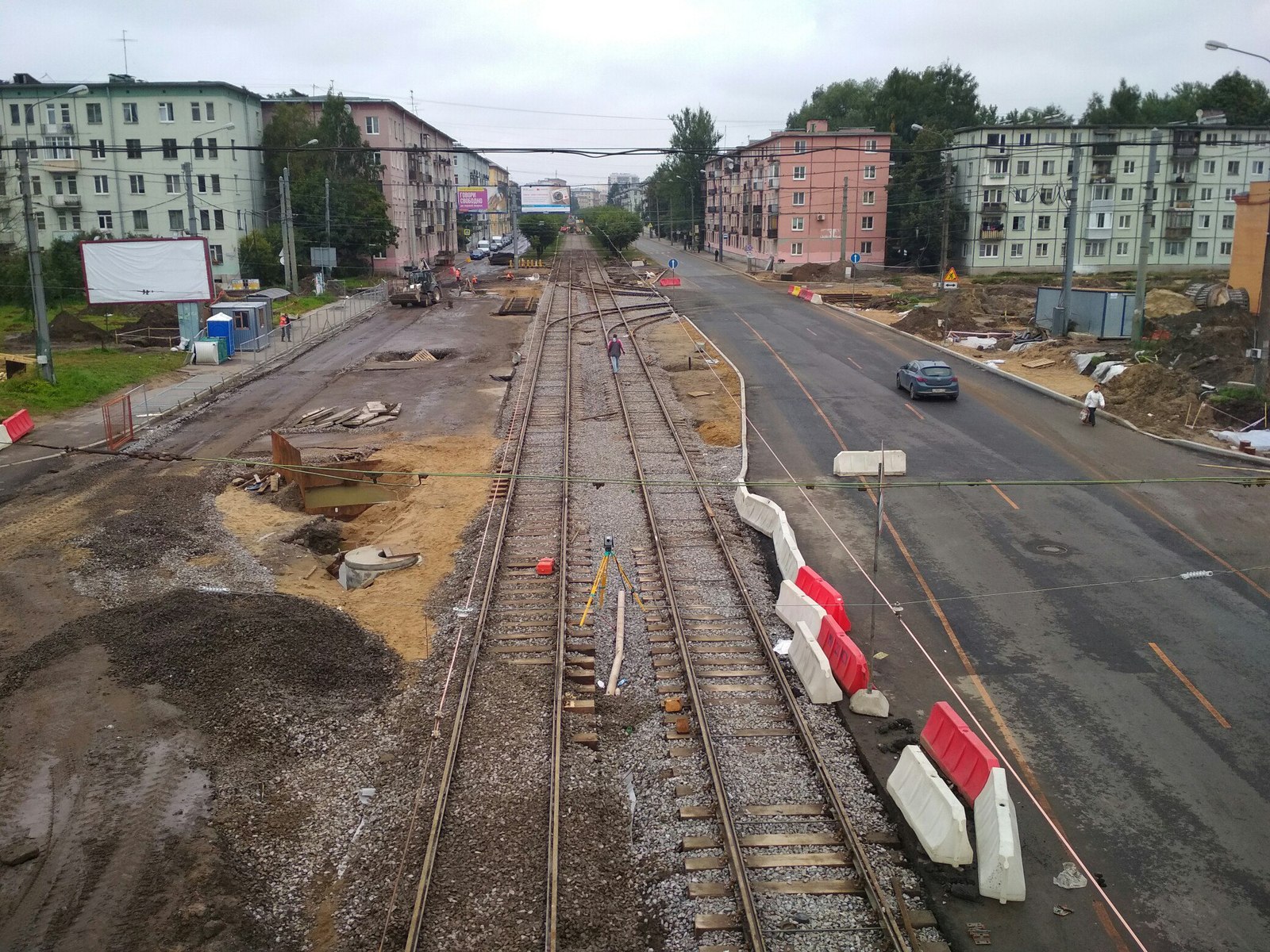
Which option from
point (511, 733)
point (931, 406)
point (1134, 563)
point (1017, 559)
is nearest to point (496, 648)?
point (511, 733)

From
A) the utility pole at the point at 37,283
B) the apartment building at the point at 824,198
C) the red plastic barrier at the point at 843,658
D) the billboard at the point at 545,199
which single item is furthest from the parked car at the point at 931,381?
the billboard at the point at 545,199

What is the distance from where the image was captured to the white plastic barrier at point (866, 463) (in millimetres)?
22906

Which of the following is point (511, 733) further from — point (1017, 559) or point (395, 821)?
point (1017, 559)

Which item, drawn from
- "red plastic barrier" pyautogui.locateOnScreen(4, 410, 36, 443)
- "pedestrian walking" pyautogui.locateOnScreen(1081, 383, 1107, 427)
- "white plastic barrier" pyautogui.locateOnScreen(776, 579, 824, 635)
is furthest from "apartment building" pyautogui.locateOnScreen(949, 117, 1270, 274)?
"white plastic barrier" pyautogui.locateOnScreen(776, 579, 824, 635)

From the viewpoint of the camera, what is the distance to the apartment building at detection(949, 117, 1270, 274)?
7756 cm

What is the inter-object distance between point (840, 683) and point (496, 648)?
493cm

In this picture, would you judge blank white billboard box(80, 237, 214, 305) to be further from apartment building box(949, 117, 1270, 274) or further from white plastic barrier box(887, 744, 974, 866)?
apartment building box(949, 117, 1270, 274)

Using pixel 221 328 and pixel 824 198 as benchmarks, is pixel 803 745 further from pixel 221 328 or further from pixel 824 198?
pixel 824 198

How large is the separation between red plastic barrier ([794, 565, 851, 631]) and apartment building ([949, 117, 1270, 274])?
2742 inches

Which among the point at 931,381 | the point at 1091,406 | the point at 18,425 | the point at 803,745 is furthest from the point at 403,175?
the point at 803,745

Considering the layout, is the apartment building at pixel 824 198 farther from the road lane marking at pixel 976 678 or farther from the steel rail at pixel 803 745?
the steel rail at pixel 803 745

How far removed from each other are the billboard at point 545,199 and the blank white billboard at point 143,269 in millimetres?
81719

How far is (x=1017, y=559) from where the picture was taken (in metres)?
18.5

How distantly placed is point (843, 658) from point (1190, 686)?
475 centimetres
